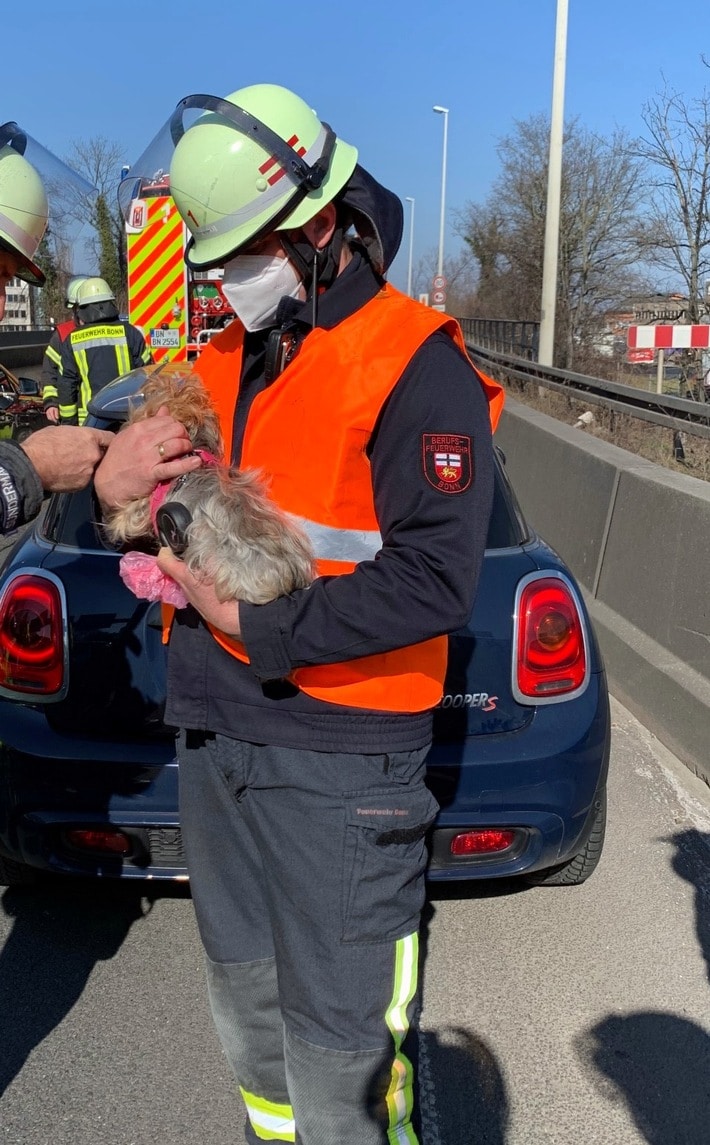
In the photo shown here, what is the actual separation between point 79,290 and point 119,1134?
6.52 metres

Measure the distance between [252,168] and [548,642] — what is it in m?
2.02

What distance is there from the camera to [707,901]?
391 cm

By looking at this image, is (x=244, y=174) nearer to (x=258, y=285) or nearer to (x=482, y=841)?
(x=258, y=285)

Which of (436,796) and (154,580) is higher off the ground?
(154,580)

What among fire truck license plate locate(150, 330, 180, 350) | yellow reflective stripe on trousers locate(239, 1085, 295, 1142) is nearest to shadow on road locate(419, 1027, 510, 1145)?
yellow reflective stripe on trousers locate(239, 1085, 295, 1142)

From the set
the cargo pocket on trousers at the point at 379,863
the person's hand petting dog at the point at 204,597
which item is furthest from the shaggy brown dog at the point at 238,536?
the cargo pocket on trousers at the point at 379,863

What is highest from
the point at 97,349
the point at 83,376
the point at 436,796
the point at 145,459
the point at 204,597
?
the point at 97,349

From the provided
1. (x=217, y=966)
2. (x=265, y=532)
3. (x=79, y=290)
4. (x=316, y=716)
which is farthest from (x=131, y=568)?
(x=79, y=290)

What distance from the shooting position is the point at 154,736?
3.41 m

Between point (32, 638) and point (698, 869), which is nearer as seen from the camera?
point (32, 638)

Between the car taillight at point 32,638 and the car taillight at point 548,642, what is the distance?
1.45m

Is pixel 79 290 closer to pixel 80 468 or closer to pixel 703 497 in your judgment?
pixel 703 497

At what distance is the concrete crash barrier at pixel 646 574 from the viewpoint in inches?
202

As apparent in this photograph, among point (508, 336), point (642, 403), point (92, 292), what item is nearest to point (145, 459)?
point (92, 292)
